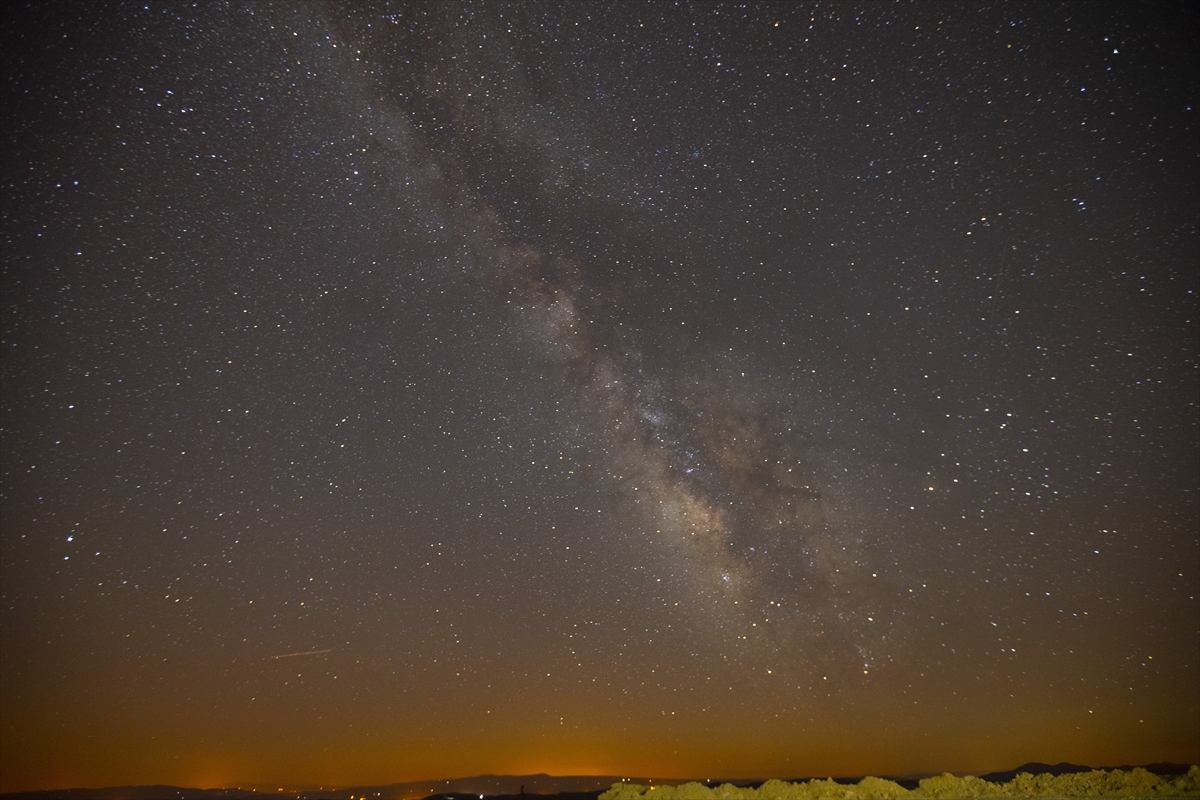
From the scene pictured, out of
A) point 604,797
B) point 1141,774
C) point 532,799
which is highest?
point 1141,774

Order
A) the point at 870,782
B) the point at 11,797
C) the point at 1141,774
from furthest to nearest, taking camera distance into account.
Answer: the point at 11,797, the point at 870,782, the point at 1141,774

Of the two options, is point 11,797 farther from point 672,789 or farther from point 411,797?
point 672,789

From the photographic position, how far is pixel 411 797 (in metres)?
87.0

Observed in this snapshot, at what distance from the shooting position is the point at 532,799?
55.7 meters

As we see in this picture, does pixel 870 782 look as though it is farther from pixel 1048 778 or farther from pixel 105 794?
pixel 105 794

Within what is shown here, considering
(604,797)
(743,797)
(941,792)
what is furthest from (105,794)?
(941,792)

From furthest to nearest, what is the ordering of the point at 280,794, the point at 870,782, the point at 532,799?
the point at 280,794, the point at 532,799, the point at 870,782

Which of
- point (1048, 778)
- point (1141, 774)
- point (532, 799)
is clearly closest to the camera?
point (1141, 774)

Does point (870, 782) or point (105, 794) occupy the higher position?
point (870, 782)

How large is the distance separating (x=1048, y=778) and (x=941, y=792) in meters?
3.48

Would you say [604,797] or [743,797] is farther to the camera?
[604,797]

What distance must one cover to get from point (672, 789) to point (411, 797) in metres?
81.6

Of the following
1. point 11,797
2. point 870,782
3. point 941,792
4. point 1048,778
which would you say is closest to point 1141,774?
point 1048,778

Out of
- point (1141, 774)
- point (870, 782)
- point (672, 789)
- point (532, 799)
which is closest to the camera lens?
point (1141, 774)
